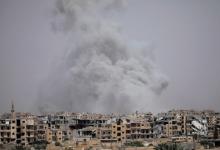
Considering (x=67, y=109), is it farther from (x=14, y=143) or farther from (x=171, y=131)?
(x=14, y=143)

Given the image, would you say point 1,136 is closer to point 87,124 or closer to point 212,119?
point 87,124

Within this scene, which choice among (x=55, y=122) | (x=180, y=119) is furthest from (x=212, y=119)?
(x=55, y=122)

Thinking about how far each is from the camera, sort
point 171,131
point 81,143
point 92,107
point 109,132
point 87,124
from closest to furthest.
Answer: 1. point 81,143
2. point 109,132
3. point 171,131
4. point 87,124
5. point 92,107

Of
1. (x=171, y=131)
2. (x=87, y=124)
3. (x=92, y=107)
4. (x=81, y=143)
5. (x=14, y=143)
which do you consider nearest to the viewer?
(x=81, y=143)

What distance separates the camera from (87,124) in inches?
1216

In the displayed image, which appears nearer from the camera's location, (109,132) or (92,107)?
(109,132)

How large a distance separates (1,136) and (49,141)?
1866 mm

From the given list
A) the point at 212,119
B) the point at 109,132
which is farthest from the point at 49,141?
the point at 212,119

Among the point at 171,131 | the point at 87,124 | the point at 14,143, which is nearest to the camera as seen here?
the point at 14,143

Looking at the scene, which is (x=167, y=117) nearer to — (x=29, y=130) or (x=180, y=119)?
(x=180, y=119)

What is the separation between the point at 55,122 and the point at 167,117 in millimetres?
5098

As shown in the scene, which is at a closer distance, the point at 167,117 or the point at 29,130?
the point at 29,130

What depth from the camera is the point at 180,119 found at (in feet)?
97.6

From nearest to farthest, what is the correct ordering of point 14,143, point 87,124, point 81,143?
point 81,143, point 14,143, point 87,124
